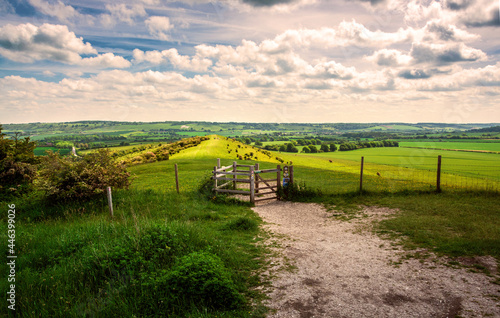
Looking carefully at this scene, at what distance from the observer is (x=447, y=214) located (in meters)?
10.8

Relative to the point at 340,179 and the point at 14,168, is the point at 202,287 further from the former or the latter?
the point at 340,179

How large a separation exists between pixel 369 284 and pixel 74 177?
39.8 feet

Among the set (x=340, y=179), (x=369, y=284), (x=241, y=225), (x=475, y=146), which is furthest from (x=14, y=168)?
(x=475, y=146)

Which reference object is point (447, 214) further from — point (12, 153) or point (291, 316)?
point (12, 153)

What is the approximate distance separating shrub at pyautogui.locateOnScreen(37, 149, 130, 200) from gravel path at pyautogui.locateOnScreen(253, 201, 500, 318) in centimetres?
877

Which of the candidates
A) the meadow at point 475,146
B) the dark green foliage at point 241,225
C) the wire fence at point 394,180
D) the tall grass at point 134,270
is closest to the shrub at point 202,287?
the tall grass at point 134,270

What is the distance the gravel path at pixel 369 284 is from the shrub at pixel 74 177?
8.77 meters

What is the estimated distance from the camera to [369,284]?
20.4 ft

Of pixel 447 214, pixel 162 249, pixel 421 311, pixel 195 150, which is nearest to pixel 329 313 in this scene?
pixel 421 311

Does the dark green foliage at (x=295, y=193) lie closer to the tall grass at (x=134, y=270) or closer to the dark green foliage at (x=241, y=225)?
the dark green foliage at (x=241, y=225)

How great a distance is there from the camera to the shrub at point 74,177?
11.6 meters

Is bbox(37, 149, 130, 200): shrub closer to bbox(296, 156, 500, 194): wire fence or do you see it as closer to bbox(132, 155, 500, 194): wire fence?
bbox(132, 155, 500, 194): wire fence

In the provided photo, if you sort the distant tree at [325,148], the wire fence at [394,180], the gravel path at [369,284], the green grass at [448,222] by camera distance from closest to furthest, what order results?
the gravel path at [369,284]
the green grass at [448,222]
the wire fence at [394,180]
the distant tree at [325,148]

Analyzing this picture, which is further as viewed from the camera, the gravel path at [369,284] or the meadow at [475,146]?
the meadow at [475,146]
